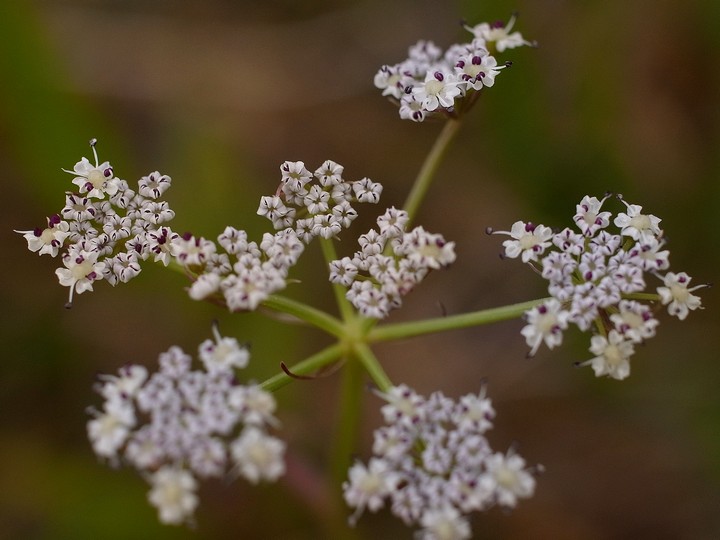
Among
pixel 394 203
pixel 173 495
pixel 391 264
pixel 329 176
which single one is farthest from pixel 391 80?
pixel 394 203

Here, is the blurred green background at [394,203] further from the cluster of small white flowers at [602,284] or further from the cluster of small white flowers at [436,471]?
the cluster of small white flowers at [602,284]

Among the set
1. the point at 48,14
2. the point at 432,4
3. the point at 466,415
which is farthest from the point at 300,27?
the point at 466,415

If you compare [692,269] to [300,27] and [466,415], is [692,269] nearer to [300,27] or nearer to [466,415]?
[466,415]

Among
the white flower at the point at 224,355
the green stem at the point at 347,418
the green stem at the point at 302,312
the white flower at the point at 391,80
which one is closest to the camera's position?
the white flower at the point at 224,355

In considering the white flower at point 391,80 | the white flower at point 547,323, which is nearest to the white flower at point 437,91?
the white flower at point 391,80

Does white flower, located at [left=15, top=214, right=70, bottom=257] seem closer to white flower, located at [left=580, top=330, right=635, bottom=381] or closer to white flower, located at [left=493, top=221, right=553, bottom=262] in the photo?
white flower, located at [left=493, top=221, right=553, bottom=262]

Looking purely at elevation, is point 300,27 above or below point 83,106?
above

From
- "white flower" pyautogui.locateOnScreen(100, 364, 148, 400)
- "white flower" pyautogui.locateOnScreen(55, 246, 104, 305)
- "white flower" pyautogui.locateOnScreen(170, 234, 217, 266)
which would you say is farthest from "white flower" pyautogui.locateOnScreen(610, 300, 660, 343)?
"white flower" pyautogui.locateOnScreen(55, 246, 104, 305)
